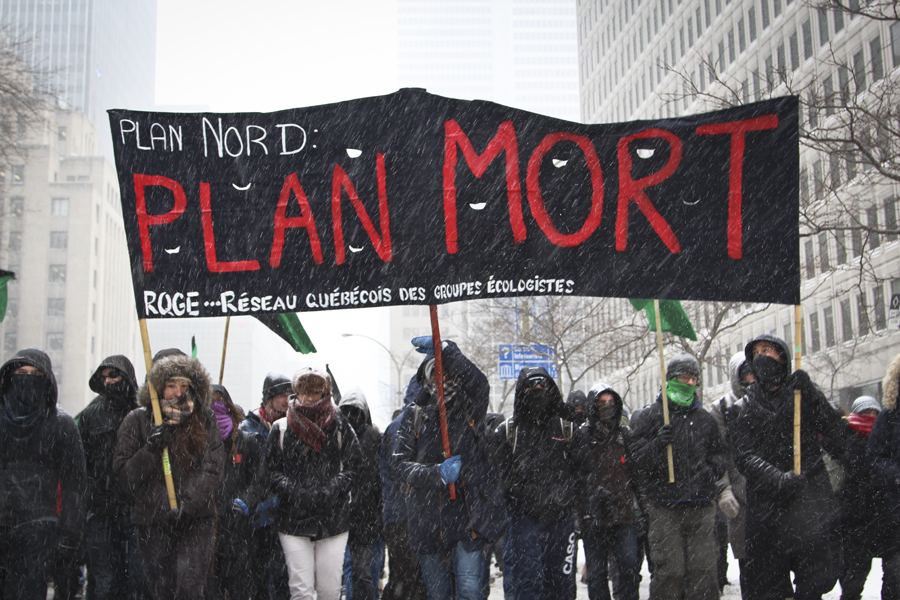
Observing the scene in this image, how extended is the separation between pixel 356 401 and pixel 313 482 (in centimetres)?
225

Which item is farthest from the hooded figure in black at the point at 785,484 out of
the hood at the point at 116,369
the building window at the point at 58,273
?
the building window at the point at 58,273

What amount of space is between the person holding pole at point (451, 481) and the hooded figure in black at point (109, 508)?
2284 mm

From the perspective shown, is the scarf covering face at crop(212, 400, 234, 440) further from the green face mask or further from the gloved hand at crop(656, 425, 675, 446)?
the green face mask

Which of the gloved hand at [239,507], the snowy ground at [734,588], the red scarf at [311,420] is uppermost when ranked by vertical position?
the red scarf at [311,420]

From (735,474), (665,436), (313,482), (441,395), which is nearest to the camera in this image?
(441,395)

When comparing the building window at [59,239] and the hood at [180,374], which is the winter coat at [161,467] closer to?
the hood at [180,374]

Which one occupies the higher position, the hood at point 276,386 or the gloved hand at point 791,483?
the hood at point 276,386

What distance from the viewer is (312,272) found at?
20.2ft

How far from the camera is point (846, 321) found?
1650 inches

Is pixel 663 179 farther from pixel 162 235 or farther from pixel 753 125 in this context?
pixel 162 235

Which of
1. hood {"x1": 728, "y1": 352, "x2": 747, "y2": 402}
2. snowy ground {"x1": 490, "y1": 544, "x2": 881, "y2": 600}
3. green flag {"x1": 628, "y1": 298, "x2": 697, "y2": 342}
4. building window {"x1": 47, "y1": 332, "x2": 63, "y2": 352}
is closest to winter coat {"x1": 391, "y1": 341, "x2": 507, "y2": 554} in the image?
green flag {"x1": 628, "y1": 298, "x2": 697, "y2": 342}

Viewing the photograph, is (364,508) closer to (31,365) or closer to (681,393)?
(681,393)

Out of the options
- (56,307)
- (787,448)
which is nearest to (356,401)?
(787,448)

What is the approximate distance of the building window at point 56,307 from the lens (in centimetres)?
9994
